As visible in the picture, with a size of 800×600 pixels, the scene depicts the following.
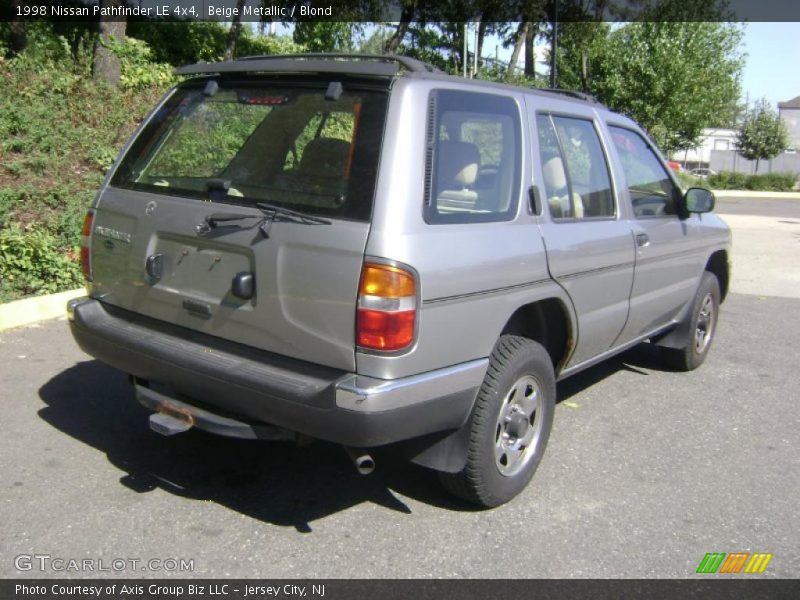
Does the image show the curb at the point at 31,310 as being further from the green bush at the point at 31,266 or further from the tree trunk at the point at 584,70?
the tree trunk at the point at 584,70

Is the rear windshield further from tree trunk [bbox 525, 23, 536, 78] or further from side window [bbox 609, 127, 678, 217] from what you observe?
tree trunk [bbox 525, 23, 536, 78]

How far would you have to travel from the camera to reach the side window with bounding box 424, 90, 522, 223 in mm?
3260

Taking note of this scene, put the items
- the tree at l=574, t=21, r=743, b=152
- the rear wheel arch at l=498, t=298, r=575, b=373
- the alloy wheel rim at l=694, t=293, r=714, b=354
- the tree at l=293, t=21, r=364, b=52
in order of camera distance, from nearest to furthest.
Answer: the rear wheel arch at l=498, t=298, r=575, b=373, the alloy wheel rim at l=694, t=293, r=714, b=354, the tree at l=293, t=21, r=364, b=52, the tree at l=574, t=21, r=743, b=152

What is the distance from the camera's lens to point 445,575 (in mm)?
3148

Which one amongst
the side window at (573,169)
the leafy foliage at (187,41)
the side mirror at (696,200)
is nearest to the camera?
the side window at (573,169)

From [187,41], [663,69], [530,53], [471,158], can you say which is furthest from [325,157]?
[530,53]

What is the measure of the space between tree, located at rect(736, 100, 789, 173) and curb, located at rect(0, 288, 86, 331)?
57.3m

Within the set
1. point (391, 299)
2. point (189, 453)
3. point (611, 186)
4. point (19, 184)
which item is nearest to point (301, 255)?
point (391, 299)

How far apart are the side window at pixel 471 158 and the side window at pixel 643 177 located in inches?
50.2

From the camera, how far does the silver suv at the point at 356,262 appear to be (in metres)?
3.01

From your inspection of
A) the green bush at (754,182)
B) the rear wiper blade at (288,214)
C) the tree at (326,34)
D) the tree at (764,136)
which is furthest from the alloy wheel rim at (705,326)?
the tree at (764,136)

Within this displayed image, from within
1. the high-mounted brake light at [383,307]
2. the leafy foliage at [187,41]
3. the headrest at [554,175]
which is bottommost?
the high-mounted brake light at [383,307]

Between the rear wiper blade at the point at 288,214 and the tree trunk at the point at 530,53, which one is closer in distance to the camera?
the rear wiper blade at the point at 288,214

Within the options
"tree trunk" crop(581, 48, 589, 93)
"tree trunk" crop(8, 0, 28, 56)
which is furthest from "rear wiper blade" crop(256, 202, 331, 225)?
"tree trunk" crop(581, 48, 589, 93)
